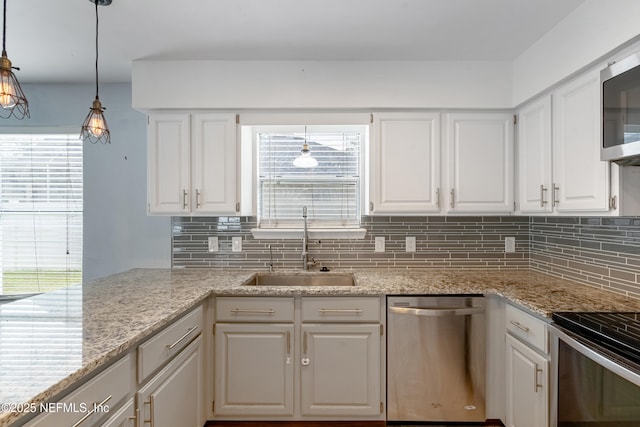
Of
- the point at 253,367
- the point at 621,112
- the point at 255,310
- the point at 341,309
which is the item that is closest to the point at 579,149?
the point at 621,112

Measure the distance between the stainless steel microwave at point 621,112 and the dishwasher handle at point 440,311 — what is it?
106 centimetres

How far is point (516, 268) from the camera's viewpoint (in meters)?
2.78

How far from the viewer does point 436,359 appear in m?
2.09

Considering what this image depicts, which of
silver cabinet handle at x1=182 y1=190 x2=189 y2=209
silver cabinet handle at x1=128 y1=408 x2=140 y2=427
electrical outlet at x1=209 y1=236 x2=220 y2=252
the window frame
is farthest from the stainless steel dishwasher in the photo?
silver cabinet handle at x1=182 y1=190 x2=189 y2=209

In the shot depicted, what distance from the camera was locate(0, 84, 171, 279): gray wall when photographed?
2887 millimetres

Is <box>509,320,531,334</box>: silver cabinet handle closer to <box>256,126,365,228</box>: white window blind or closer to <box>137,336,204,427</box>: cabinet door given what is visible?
<box>256,126,365,228</box>: white window blind

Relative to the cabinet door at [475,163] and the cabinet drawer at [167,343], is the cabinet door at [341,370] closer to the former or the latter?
the cabinet drawer at [167,343]

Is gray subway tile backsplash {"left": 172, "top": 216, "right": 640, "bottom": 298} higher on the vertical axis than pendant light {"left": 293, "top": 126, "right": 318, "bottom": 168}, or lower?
lower

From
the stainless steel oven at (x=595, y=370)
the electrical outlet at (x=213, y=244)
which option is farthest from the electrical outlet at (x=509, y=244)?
the electrical outlet at (x=213, y=244)

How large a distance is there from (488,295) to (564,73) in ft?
4.43

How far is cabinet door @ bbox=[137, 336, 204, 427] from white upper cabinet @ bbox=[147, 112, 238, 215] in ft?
3.26

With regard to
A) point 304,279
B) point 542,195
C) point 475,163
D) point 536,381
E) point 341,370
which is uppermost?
point 475,163

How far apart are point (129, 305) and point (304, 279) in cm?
127

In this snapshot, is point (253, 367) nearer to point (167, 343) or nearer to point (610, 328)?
point (167, 343)
